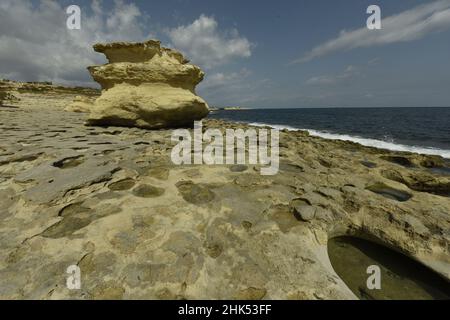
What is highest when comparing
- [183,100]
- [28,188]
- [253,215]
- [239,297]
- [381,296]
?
[183,100]

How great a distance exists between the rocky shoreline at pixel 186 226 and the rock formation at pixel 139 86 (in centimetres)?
418

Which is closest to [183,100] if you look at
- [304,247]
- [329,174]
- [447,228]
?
[329,174]

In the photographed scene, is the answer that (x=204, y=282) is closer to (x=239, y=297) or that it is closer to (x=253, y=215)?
(x=239, y=297)

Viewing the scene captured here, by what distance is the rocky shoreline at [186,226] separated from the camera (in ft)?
7.39

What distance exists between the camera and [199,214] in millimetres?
Result: 3395

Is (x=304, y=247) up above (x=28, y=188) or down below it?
below

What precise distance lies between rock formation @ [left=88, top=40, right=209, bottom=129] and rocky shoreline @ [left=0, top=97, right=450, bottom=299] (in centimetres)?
418

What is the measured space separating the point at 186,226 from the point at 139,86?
8255 mm
